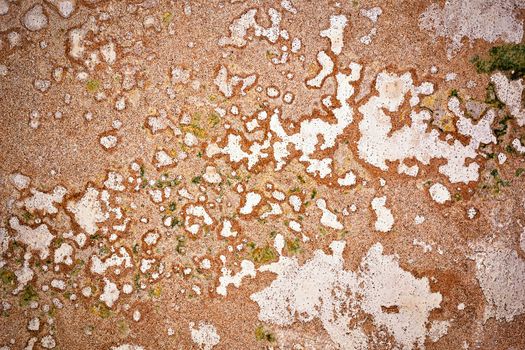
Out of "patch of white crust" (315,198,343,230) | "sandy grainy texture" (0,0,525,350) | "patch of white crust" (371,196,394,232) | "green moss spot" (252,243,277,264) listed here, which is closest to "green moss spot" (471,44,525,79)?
"sandy grainy texture" (0,0,525,350)

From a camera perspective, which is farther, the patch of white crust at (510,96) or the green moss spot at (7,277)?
the green moss spot at (7,277)

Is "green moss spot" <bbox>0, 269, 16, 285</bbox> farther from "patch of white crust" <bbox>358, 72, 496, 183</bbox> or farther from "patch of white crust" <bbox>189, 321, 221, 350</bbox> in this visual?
"patch of white crust" <bbox>358, 72, 496, 183</bbox>

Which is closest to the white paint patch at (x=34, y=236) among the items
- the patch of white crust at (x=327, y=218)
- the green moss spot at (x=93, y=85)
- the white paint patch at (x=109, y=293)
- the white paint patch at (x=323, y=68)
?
the white paint patch at (x=109, y=293)

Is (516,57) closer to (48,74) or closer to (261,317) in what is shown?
(261,317)

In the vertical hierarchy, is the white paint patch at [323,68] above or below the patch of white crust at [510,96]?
below

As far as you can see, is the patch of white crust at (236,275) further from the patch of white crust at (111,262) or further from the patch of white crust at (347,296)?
the patch of white crust at (111,262)

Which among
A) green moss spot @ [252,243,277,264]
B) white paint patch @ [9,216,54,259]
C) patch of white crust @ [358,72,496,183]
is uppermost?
patch of white crust @ [358,72,496,183]
